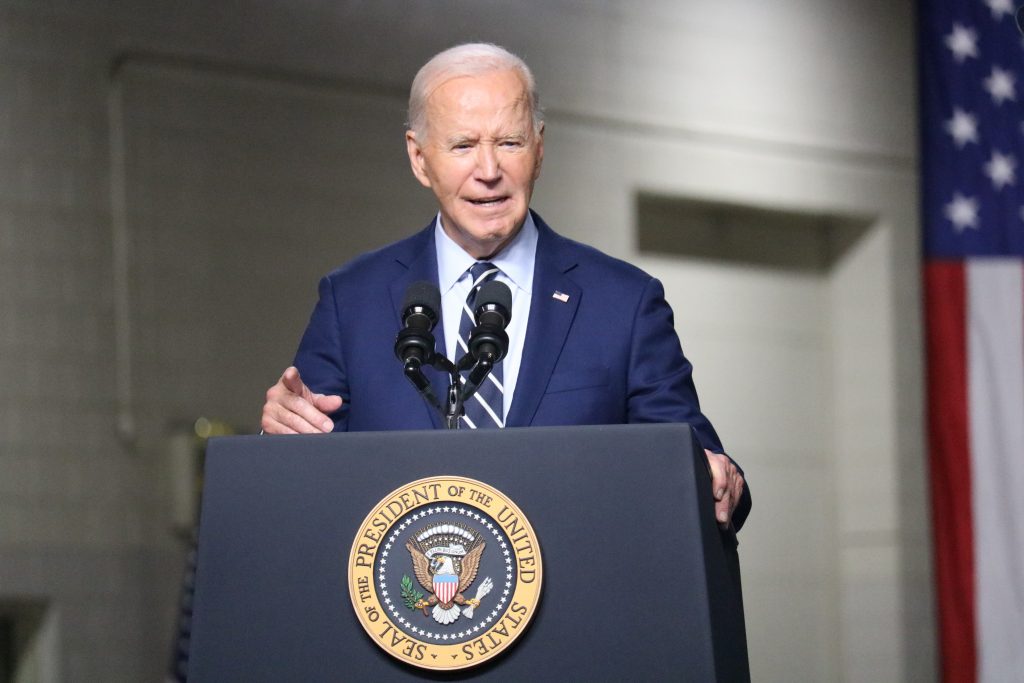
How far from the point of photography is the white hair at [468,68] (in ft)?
7.09

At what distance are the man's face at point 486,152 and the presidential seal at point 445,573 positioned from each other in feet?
1.88

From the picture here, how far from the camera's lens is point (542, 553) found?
167 centimetres

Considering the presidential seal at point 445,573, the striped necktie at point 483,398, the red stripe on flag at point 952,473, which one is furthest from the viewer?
the red stripe on flag at point 952,473

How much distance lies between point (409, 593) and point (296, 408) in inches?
12.8

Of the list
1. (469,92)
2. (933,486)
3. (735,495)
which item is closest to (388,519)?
(735,495)

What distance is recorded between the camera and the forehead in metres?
2.15

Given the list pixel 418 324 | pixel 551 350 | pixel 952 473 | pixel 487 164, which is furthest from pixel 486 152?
pixel 952 473

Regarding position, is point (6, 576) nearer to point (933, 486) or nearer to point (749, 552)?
point (749, 552)

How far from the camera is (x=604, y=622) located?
5.47 feet

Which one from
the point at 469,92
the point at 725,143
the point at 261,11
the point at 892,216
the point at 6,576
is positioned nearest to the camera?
the point at 469,92

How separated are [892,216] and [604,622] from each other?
485cm

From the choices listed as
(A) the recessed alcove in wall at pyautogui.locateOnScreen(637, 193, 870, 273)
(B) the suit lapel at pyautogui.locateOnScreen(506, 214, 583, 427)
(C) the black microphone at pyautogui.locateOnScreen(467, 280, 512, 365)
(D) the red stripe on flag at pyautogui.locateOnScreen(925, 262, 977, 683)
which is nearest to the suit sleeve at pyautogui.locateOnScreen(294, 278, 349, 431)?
(B) the suit lapel at pyautogui.locateOnScreen(506, 214, 583, 427)

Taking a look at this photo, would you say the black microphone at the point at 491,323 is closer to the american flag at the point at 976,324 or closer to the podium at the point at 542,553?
the podium at the point at 542,553

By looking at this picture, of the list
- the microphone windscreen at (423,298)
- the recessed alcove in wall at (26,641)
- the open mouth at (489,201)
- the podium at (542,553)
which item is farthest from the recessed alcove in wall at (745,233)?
the podium at (542,553)
